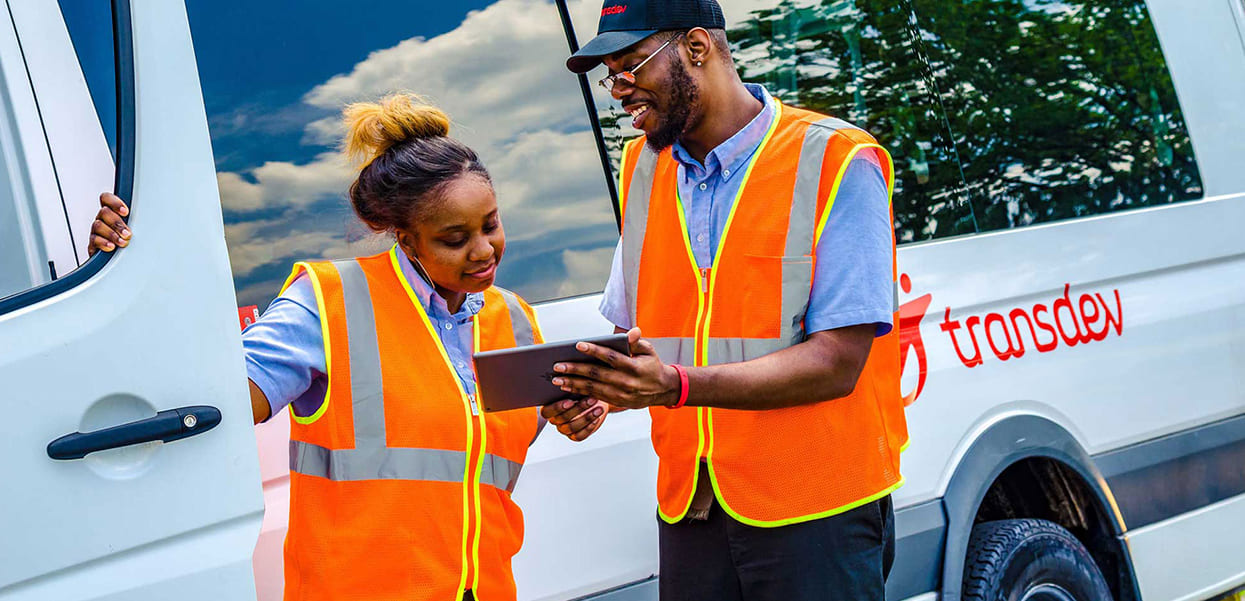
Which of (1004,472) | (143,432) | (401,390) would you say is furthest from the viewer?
(1004,472)

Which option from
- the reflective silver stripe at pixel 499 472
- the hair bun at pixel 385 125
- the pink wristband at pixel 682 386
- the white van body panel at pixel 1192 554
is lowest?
the white van body panel at pixel 1192 554

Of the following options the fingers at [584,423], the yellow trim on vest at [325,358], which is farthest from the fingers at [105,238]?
the fingers at [584,423]

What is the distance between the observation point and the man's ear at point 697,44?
226 centimetres

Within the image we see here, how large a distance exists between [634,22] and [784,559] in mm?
1028

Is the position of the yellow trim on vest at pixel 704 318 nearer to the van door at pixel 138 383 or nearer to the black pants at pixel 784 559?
the black pants at pixel 784 559

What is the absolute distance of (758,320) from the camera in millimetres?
2125

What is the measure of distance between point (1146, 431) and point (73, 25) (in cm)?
287

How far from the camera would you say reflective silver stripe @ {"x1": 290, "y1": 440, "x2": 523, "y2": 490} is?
5.96ft

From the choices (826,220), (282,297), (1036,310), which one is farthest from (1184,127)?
(282,297)

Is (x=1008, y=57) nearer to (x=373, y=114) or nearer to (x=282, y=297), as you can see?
(x=373, y=114)

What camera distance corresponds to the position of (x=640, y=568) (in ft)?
7.86

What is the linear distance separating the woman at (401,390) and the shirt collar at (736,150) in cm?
44

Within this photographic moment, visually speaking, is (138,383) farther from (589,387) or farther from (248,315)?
(589,387)

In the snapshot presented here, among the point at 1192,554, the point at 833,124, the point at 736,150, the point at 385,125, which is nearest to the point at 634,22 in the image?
the point at 736,150
